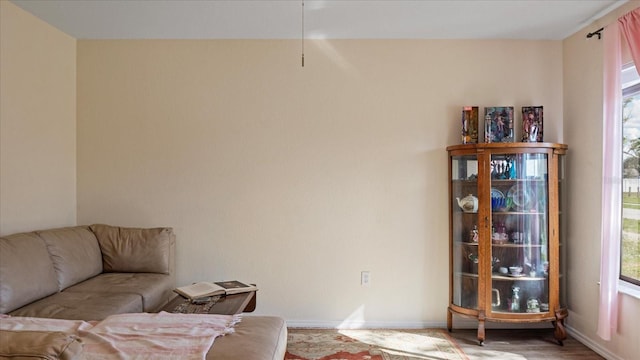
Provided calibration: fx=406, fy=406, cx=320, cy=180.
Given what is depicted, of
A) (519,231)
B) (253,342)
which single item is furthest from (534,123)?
(253,342)

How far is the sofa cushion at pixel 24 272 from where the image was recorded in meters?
2.35

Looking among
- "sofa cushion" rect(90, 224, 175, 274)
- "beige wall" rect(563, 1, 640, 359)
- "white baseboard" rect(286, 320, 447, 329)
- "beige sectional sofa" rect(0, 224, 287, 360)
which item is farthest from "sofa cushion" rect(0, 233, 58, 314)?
"beige wall" rect(563, 1, 640, 359)

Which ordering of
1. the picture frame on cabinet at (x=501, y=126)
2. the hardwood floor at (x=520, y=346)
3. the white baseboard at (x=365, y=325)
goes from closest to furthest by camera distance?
the hardwood floor at (x=520, y=346)
the picture frame on cabinet at (x=501, y=126)
the white baseboard at (x=365, y=325)

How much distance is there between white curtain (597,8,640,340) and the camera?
8.86 ft

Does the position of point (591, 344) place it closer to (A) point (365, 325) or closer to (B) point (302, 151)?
(A) point (365, 325)

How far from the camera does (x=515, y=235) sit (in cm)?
320

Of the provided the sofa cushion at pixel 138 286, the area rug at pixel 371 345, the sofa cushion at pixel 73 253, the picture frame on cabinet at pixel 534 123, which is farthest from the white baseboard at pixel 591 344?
the sofa cushion at pixel 73 253

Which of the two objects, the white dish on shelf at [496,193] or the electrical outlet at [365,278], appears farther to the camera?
the electrical outlet at [365,278]

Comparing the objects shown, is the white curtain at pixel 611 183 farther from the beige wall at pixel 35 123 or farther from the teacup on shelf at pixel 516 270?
the beige wall at pixel 35 123

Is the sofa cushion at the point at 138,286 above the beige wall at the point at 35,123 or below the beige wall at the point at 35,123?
below

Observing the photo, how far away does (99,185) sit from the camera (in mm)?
3594

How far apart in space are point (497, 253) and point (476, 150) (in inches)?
32.7

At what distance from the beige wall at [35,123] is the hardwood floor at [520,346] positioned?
11.3 feet

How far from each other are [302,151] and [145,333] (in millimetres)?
2036
